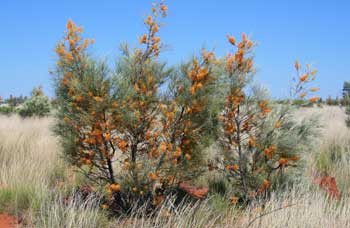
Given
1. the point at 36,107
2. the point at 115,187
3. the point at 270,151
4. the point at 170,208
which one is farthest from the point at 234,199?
the point at 36,107

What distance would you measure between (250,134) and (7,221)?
126 inches

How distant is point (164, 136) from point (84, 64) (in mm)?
1256

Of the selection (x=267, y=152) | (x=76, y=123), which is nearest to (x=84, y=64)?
(x=76, y=123)

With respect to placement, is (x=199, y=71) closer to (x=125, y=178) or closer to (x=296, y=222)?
(x=125, y=178)

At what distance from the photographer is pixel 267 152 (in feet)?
18.8

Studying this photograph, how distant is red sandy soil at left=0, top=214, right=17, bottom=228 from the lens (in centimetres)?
494

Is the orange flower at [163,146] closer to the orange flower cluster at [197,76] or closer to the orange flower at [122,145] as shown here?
the orange flower at [122,145]

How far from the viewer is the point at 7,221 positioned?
5105 mm

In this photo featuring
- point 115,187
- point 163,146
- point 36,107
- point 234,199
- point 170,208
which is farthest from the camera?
point 36,107

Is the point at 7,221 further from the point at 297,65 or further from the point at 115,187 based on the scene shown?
the point at 297,65

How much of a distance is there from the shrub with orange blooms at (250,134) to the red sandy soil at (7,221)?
8.91 ft

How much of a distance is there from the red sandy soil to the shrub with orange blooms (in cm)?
271

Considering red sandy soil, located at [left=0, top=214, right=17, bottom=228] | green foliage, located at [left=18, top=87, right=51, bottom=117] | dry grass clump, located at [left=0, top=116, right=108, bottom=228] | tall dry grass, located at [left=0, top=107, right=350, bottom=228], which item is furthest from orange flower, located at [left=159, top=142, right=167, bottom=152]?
green foliage, located at [left=18, top=87, right=51, bottom=117]

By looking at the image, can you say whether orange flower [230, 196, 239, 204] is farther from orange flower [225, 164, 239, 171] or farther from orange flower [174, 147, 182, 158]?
orange flower [174, 147, 182, 158]
